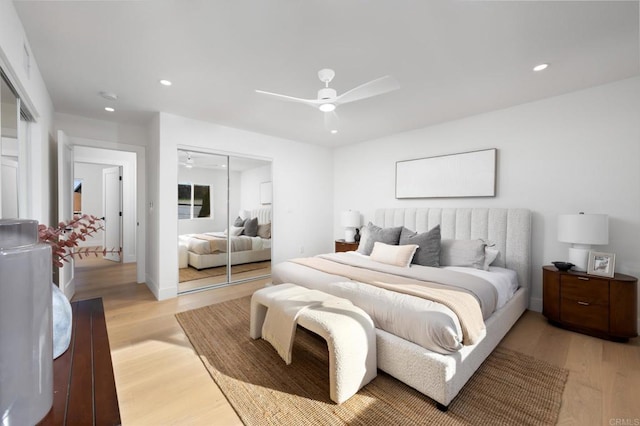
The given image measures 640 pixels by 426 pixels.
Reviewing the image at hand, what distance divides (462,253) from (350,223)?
2104 mm

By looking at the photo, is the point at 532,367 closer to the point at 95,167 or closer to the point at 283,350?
the point at 283,350

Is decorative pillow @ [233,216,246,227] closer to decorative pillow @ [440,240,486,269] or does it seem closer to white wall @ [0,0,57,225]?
white wall @ [0,0,57,225]

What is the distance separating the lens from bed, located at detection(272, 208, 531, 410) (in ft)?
5.67

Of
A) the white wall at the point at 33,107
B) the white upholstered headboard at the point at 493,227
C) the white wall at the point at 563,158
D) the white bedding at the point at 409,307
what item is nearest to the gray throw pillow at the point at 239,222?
the white bedding at the point at 409,307

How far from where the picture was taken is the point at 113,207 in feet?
20.2

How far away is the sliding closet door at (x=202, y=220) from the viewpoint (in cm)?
388

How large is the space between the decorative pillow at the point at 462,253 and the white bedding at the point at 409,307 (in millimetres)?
153

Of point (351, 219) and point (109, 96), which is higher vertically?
point (109, 96)

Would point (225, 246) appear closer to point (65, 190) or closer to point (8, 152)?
point (65, 190)

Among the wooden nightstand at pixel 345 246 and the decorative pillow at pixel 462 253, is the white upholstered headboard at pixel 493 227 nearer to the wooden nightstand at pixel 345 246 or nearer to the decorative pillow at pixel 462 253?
the decorative pillow at pixel 462 253

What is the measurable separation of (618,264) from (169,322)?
15.5ft

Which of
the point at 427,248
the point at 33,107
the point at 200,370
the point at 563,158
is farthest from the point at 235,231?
the point at 563,158

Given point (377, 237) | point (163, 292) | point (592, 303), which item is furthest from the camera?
point (377, 237)

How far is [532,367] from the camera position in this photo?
2109 mm
